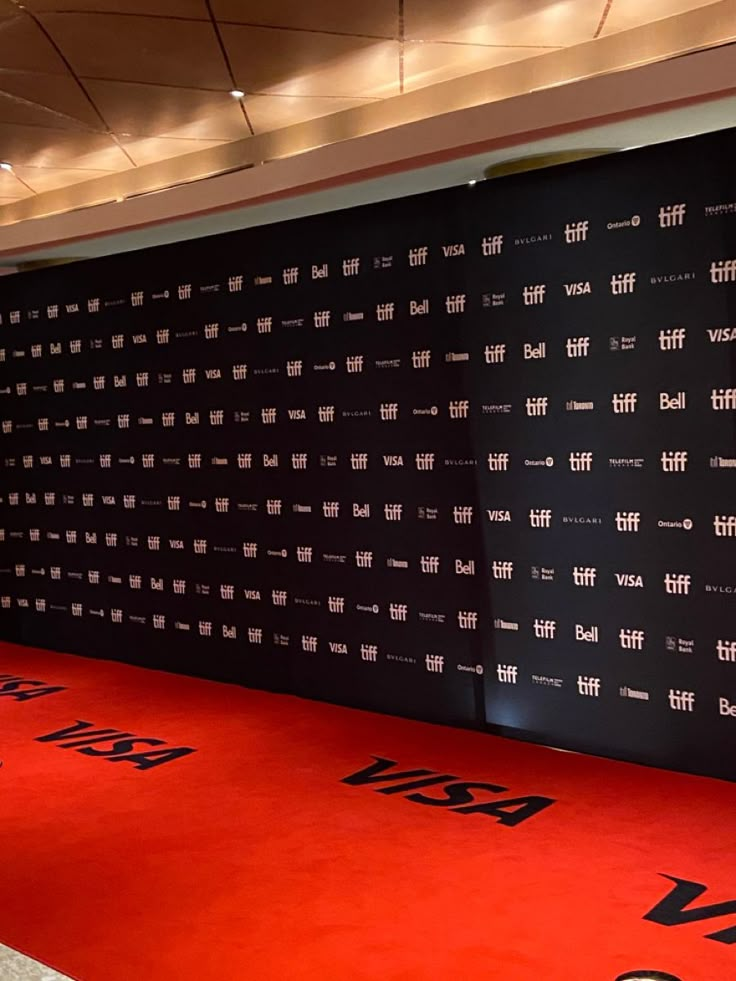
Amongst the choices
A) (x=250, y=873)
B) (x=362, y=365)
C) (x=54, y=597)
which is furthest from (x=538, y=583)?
(x=54, y=597)

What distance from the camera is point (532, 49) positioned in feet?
18.5

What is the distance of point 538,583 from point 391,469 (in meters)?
1.24

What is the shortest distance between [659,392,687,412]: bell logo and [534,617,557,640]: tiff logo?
130cm

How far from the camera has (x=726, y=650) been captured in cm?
525

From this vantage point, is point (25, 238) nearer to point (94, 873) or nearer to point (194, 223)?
point (194, 223)

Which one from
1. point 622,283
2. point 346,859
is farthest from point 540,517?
point 346,859

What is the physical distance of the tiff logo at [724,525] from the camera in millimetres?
5172

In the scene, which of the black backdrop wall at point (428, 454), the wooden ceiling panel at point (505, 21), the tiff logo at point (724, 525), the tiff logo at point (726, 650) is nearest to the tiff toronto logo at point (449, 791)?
the black backdrop wall at point (428, 454)

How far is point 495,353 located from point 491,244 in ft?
1.96

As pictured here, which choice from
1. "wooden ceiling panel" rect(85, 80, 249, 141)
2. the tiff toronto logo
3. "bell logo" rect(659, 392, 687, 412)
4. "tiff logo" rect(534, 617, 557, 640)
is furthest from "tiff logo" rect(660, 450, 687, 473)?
"wooden ceiling panel" rect(85, 80, 249, 141)

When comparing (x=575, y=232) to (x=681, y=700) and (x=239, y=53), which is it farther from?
(x=681, y=700)

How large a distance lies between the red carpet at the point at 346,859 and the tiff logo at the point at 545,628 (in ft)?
1.98

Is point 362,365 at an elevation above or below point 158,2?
below

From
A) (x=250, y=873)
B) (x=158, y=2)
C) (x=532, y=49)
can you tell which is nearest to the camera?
(x=250, y=873)
